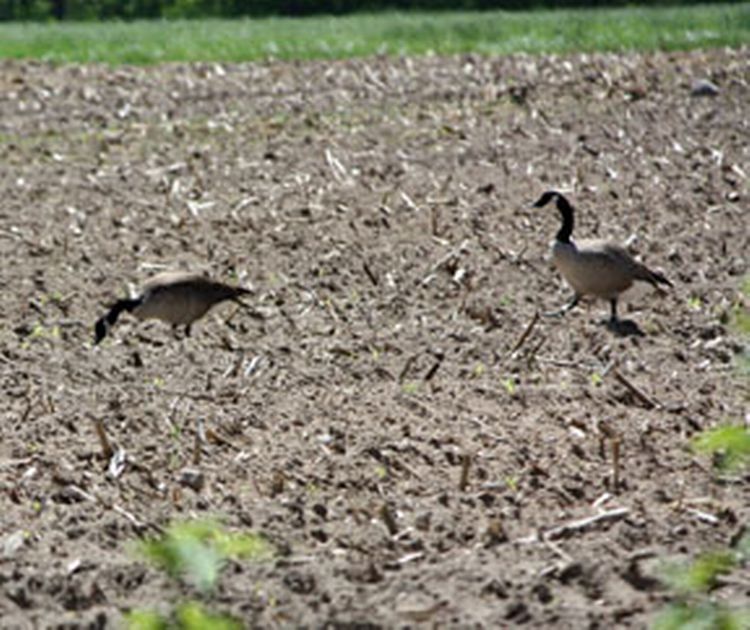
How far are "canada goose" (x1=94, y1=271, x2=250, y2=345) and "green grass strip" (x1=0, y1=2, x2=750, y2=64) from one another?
17.3 m

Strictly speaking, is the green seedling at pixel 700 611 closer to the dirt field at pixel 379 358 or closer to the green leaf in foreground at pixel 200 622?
the dirt field at pixel 379 358

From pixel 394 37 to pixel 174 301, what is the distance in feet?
78.0

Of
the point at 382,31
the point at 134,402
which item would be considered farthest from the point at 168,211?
the point at 382,31

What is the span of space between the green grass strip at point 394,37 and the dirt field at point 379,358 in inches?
258

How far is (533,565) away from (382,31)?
1192 inches

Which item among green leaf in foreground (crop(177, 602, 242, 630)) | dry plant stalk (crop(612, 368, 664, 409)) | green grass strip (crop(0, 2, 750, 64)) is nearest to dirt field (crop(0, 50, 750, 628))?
dry plant stalk (crop(612, 368, 664, 409))

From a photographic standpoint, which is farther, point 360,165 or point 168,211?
point 360,165

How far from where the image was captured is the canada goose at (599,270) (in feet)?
42.0

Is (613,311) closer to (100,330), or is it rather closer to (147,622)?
(100,330)

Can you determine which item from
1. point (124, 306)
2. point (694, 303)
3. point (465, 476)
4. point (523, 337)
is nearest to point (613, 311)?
point (694, 303)

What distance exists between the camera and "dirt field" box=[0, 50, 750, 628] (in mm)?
7340

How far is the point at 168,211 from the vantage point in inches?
663

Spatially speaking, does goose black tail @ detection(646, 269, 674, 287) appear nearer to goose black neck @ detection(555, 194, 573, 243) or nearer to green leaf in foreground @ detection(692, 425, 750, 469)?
goose black neck @ detection(555, 194, 573, 243)

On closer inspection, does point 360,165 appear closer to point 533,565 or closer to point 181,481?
point 181,481
